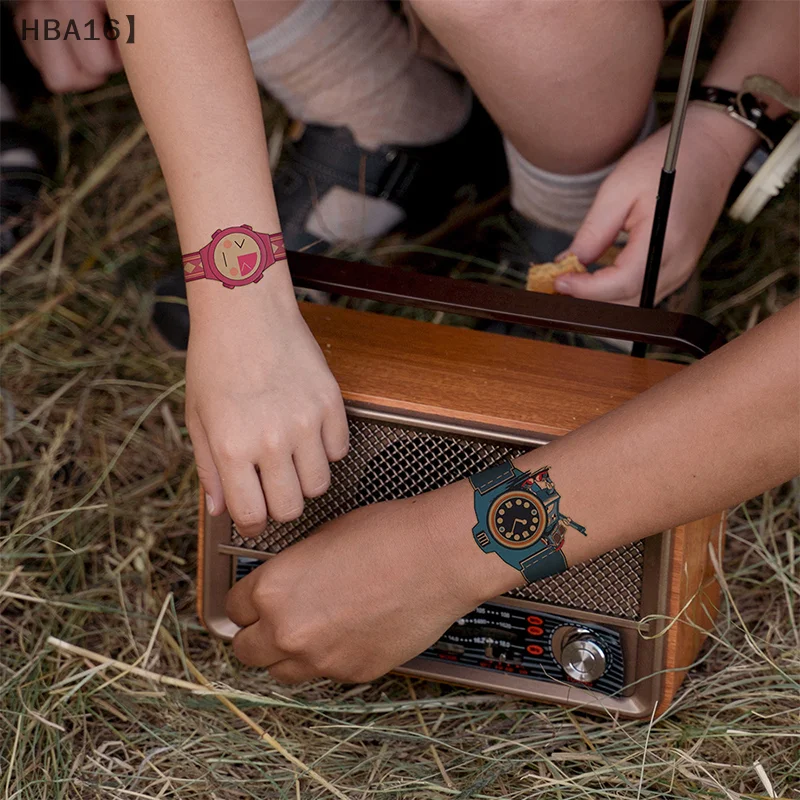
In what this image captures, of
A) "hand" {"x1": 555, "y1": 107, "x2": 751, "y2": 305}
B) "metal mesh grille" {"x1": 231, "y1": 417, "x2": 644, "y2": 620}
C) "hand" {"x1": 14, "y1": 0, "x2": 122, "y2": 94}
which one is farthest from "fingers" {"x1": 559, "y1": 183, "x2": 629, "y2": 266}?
"hand" {"x1": 14, "y1": 0, "x2": 122, "y2": 94}

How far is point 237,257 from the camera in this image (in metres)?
0.73

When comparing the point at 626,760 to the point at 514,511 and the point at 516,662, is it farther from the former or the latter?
the point at 514,511

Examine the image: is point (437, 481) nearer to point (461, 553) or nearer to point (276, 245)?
point (461, 553)

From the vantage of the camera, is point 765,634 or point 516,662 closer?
point 516,662

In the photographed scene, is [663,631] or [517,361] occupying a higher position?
[517,361]

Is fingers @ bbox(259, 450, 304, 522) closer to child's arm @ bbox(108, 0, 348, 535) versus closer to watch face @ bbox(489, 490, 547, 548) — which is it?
child's arm @ bbox(108, 0, 348, 535)

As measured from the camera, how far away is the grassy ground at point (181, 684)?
765mm

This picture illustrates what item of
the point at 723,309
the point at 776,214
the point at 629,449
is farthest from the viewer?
the point at 776,214

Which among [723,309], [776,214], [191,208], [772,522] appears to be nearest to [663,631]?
[772,522]

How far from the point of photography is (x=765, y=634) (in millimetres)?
898

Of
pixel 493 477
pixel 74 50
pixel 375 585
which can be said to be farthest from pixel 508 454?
pixel 74 50

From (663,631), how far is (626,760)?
14 centimetres

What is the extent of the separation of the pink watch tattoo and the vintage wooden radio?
0.18ft

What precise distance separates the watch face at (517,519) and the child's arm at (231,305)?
0.42ft
